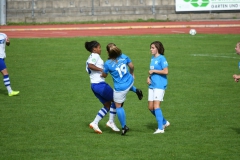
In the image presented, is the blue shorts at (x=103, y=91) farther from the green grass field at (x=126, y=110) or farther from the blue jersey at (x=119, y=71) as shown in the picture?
the green grass field at (x=126, y=110)

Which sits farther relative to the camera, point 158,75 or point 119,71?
point 158,75

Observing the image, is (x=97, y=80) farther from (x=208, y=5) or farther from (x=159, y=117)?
(x=208, y=5)

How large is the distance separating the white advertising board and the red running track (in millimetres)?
1377

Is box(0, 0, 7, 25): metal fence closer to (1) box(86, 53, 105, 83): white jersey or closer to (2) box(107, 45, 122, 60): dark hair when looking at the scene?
(1) box(86, 53, 105, 83): white jersey

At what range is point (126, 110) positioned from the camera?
1491 cm

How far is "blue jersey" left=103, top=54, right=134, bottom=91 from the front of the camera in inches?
451

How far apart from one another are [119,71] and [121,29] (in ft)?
79.9

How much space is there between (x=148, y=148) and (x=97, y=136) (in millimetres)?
1550

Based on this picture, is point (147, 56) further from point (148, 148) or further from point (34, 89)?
point (148, 148)

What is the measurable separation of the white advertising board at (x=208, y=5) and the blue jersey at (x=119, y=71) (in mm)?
28311

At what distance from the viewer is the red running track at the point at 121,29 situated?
33500 millimetres

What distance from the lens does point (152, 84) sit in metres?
11.9

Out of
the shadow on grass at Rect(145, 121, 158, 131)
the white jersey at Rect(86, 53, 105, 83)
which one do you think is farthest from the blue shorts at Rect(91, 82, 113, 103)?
the shadow on grass at Rect(145, 121, 158, 131)

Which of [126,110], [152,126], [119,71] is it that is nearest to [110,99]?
[119,71]
